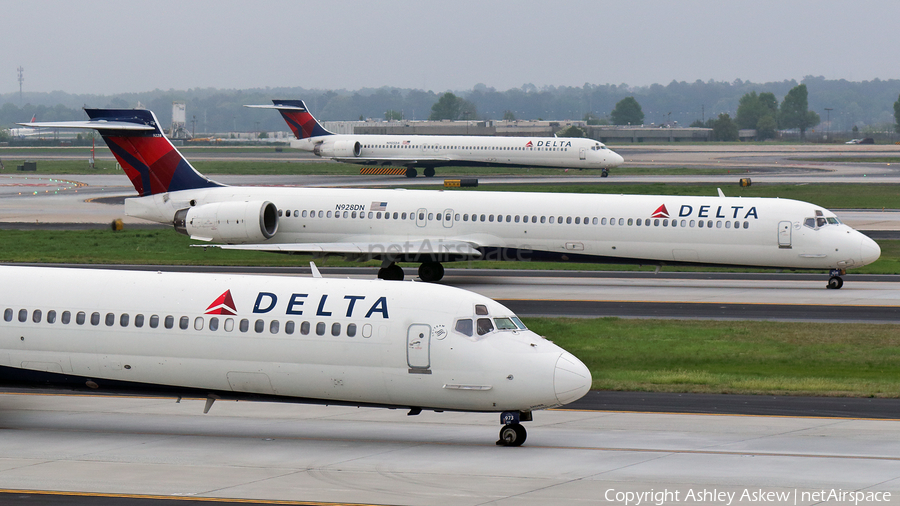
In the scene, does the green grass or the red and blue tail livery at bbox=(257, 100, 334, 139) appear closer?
the green grass

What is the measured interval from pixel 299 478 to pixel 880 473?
9.60 meters

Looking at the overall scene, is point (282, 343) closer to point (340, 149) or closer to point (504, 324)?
point (504, 324)

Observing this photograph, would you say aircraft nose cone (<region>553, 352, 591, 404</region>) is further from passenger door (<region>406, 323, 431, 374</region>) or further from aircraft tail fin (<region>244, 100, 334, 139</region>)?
aircraft tail fin (<region>244, 100, 334, 139</region>)

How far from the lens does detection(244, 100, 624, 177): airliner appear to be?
98.5m

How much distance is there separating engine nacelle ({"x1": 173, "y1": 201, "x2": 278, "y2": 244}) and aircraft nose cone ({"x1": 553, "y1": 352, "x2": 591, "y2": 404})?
25370mm

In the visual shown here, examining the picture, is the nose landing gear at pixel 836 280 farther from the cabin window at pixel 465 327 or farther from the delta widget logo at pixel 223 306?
the delta widget logo at pixel 223 306

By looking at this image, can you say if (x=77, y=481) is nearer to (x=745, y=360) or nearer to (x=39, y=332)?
(x=39, y=332)

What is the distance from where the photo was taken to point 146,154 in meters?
43.6

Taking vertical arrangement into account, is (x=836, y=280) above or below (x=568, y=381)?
below

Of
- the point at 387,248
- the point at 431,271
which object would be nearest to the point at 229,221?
the point at 387,248

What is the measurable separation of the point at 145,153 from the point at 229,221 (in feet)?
14.6

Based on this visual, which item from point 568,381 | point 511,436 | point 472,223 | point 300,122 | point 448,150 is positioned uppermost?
point 300,122

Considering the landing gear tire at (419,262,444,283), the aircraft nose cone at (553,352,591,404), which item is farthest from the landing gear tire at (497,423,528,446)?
the landing gear tire at (419,262,444,283)

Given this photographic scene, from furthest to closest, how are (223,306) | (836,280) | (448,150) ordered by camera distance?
(448,150)
(836,280)
(223,306)
